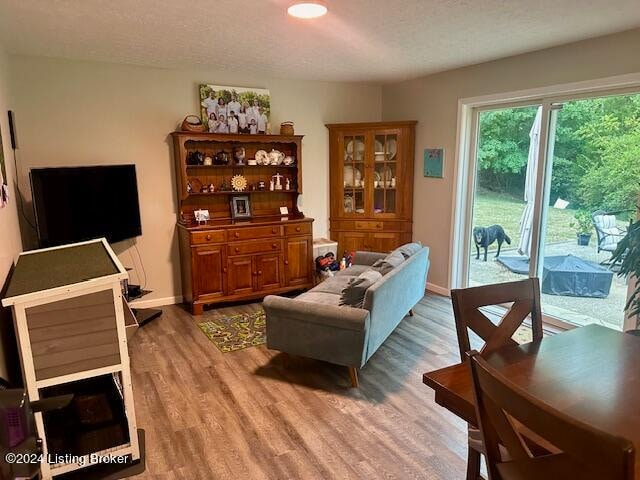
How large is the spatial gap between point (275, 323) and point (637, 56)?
330cm

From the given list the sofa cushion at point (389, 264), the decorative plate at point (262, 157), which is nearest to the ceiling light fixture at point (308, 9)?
the sofa cushion at point (389, 264)

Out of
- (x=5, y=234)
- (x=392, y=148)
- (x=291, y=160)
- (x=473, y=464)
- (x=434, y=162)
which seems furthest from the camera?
(x=392, y=148)

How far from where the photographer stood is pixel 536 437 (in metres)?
1.20

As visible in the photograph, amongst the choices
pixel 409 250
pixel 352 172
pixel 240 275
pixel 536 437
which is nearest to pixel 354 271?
pixel 409 250

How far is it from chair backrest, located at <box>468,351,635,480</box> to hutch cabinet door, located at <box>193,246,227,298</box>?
3553 millimetres

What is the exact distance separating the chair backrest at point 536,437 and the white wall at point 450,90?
327 centimetres

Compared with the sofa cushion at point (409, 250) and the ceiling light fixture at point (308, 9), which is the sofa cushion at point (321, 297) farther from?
the ceiling light fixture at point (308, 9)

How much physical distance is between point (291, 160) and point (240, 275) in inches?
58.4

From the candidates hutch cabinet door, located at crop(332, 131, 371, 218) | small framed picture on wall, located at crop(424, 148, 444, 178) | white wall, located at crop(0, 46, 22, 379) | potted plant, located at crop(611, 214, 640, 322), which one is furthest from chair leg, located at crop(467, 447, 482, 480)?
hutch cabinet door, located at crop(332, 131, 371, 218)

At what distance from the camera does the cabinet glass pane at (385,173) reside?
5.26 m

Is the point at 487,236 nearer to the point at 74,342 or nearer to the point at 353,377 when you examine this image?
the point at 353,377

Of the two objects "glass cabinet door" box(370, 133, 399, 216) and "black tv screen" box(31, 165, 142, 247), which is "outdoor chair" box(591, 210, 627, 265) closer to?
"glass cabinet door" box(370, 133, 399, 216)

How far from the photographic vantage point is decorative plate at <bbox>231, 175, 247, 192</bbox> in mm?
4832

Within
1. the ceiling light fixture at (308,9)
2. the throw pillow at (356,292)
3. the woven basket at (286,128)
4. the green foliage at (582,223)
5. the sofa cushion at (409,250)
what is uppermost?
the ceiling light fixture at (308,9)
